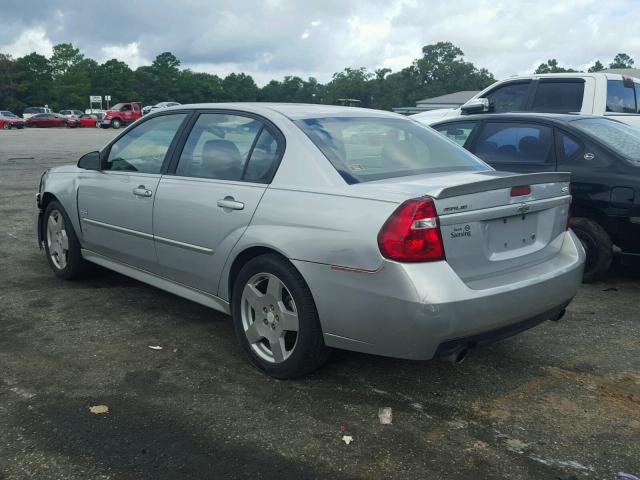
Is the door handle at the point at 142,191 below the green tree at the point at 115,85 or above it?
below

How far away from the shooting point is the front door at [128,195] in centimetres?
461

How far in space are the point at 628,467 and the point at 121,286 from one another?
165 inches

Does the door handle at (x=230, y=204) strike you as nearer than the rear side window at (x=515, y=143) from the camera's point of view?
Yes

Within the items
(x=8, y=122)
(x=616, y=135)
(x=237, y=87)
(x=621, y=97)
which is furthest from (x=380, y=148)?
(x=237, y=87)

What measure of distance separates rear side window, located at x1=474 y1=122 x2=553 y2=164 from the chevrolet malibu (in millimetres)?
2015

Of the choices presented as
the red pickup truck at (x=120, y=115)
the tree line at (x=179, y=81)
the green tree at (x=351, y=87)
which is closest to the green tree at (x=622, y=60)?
the tree line at (x=179, y=81)

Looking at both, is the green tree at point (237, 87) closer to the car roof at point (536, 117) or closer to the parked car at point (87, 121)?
the parked car at point (87, 121)

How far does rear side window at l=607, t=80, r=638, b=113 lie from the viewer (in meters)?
9.16

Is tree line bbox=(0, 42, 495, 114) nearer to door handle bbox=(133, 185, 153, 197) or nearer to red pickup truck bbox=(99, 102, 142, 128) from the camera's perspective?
red pickup truck bbox=(99, 102, 142, 128)

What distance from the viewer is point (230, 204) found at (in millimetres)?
3881

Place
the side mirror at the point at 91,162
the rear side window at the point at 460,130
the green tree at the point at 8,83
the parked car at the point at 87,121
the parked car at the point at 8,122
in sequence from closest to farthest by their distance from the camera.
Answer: the side mirror at the point at 91,162
the rear side window at the point at 460,130
the parked car at the point at 8,122
the parked car at the point at 87,121
the green tree at the point at 8,83

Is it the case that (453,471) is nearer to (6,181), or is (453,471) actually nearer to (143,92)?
(6,181)

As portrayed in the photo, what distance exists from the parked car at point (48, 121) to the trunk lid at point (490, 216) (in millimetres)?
57031

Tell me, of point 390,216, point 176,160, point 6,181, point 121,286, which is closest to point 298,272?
point 390,216
